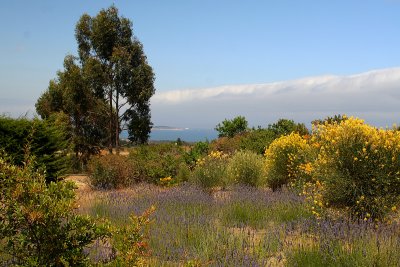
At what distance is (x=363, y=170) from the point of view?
715 cm

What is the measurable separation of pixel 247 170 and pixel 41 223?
9.08 m

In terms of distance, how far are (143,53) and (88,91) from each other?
3.95 m

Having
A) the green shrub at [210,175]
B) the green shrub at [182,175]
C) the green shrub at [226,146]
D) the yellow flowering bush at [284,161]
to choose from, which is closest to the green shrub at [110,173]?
the green shrub at [182,175]

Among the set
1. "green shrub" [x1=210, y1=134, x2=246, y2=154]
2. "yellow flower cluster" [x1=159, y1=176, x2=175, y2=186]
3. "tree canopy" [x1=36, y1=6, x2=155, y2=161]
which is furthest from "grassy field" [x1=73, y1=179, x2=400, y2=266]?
"tree canopy" [x1=36, y1=6, x2=155, y2=161]

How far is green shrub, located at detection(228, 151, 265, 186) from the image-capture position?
39.5 feet

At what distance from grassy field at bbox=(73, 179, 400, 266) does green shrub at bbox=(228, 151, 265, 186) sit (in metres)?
2.61

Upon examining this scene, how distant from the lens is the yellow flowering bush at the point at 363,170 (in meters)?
7.07

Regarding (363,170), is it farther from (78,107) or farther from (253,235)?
(78,107)

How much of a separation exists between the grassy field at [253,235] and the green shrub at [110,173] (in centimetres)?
468

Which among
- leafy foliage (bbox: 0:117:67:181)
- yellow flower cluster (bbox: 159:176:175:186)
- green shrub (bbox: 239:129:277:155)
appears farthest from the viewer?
green shrub (bbox: 239:129:277:155)

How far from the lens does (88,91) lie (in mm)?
25297

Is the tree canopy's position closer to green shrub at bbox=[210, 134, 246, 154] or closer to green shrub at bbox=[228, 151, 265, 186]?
green shrub at bbox=[210, 134, 246, 154]

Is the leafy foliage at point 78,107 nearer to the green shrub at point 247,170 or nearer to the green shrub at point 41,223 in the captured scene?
the green shrub at point 247,170

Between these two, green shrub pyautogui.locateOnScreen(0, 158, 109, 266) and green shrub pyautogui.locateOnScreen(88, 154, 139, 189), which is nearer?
green shrub pyautogui.locateOnScreen(0, 158, 109, 266)
